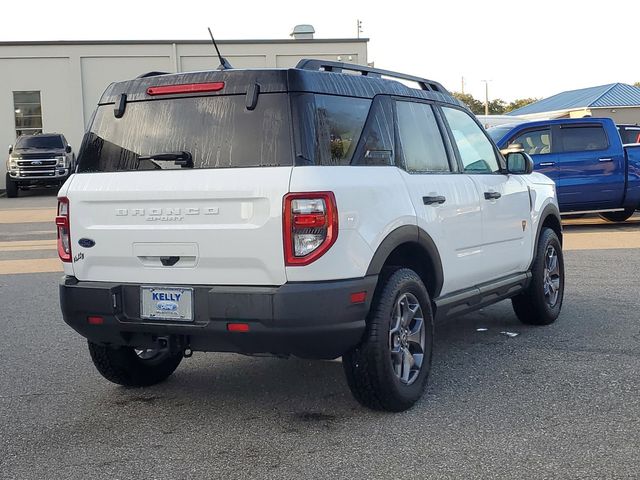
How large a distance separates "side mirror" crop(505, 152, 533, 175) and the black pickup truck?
2224 cm

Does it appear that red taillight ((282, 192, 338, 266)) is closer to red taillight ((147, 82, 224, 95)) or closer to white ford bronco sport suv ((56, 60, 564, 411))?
white ford bronco sport suv ((56, 60, 564, 411))

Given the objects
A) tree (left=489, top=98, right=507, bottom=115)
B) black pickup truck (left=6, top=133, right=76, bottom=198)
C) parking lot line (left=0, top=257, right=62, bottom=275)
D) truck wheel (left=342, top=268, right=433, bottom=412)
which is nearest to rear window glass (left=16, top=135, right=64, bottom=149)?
black pickup truck (left=6, top=133, right=76, bottom=198)

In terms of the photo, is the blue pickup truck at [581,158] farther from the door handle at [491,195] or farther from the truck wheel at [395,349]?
the truck wheel at [395,349]

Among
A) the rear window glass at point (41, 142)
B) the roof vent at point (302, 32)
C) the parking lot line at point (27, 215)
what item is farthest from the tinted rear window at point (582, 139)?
the roof vent at point (302, 32)

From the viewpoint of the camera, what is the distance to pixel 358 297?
171 inches

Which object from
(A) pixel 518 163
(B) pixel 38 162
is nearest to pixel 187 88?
(A) pixel 518 163

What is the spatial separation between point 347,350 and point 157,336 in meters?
1.05

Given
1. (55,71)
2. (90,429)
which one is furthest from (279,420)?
(55,71)

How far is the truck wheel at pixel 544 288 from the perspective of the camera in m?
6.79

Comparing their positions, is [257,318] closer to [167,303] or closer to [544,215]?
[167,303]

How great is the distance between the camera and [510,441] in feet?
13.8

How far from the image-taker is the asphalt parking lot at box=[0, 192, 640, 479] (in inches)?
156

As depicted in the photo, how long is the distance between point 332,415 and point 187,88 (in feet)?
6.65

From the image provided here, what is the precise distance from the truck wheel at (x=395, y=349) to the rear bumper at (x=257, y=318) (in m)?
0.15
